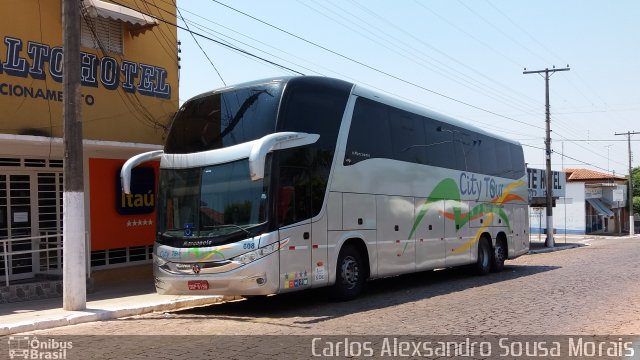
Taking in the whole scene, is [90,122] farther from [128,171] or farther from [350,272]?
[350,272]

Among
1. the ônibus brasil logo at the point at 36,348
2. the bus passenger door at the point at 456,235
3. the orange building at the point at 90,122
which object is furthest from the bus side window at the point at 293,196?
the bus passenger door at the point at 456,235

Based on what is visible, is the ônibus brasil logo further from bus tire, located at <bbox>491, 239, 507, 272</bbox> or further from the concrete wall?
the concrete wall

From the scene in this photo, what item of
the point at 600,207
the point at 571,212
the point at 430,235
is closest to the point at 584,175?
the point at 600,207

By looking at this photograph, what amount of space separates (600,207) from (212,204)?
55413 mm

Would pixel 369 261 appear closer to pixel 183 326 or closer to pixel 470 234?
pixel 183 326

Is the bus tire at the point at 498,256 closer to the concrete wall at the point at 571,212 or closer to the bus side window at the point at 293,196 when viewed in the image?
the bus side window at the point at 293,196

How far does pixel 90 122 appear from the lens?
14.3 m

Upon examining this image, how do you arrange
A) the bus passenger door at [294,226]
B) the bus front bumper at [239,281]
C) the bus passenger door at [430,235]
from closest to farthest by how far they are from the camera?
1. the bus front bumper at [239,281]
2. the bus passenger door at [294,226]
3. the bus passenger door at [430,235]

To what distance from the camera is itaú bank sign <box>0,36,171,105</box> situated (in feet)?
42.5

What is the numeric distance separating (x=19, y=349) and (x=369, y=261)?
6.51 m

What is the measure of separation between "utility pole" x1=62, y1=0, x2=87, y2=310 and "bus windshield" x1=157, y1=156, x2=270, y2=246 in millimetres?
1377

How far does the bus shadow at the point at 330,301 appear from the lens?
33.8 ft

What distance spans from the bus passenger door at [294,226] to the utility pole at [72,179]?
3472 mm

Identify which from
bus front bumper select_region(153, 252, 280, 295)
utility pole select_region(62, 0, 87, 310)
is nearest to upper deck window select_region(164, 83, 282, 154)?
utility pole select_region(62, 0, 87, 310)
